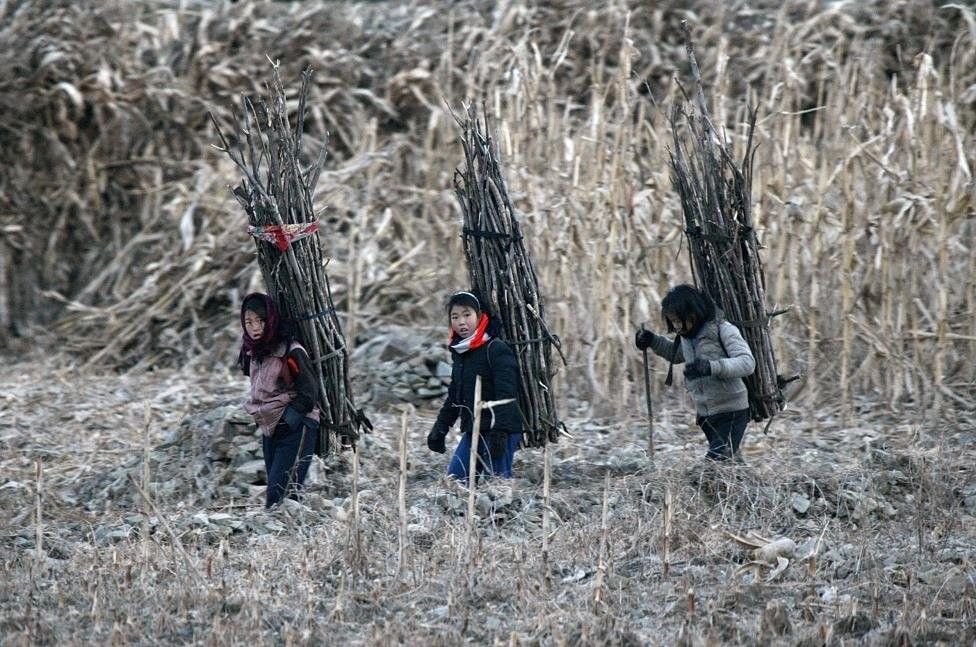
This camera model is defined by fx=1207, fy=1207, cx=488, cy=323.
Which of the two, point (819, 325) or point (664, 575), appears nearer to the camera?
point (664, 575)

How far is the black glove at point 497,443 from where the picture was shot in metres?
5.28

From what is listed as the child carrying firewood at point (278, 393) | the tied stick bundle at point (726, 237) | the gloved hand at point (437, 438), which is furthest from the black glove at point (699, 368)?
the child carrying firewood at point (278, 393)

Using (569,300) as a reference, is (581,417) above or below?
below

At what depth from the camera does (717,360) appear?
16.9 ft

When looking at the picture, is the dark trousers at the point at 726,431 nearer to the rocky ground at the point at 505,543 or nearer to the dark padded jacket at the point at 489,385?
the rocky ground at the point at 505,543

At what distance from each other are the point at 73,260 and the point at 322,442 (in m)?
6.10

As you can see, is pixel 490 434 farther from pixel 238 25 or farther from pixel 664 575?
pixel 238 25

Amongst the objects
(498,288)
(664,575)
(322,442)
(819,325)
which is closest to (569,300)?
(819,325)

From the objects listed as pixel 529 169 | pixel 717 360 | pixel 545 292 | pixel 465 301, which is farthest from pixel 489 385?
pixel 529 169

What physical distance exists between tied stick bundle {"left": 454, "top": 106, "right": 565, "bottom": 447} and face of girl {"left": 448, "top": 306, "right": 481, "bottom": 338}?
0.51 ft

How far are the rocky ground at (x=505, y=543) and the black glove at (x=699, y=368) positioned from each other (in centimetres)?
36

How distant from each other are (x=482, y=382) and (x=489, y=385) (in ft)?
0.14

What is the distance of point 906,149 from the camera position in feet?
23.0

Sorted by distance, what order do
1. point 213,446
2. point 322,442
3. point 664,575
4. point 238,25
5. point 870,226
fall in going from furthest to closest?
point 238,25, point 870,226, point 213,446, point 322,442, point 664,575
